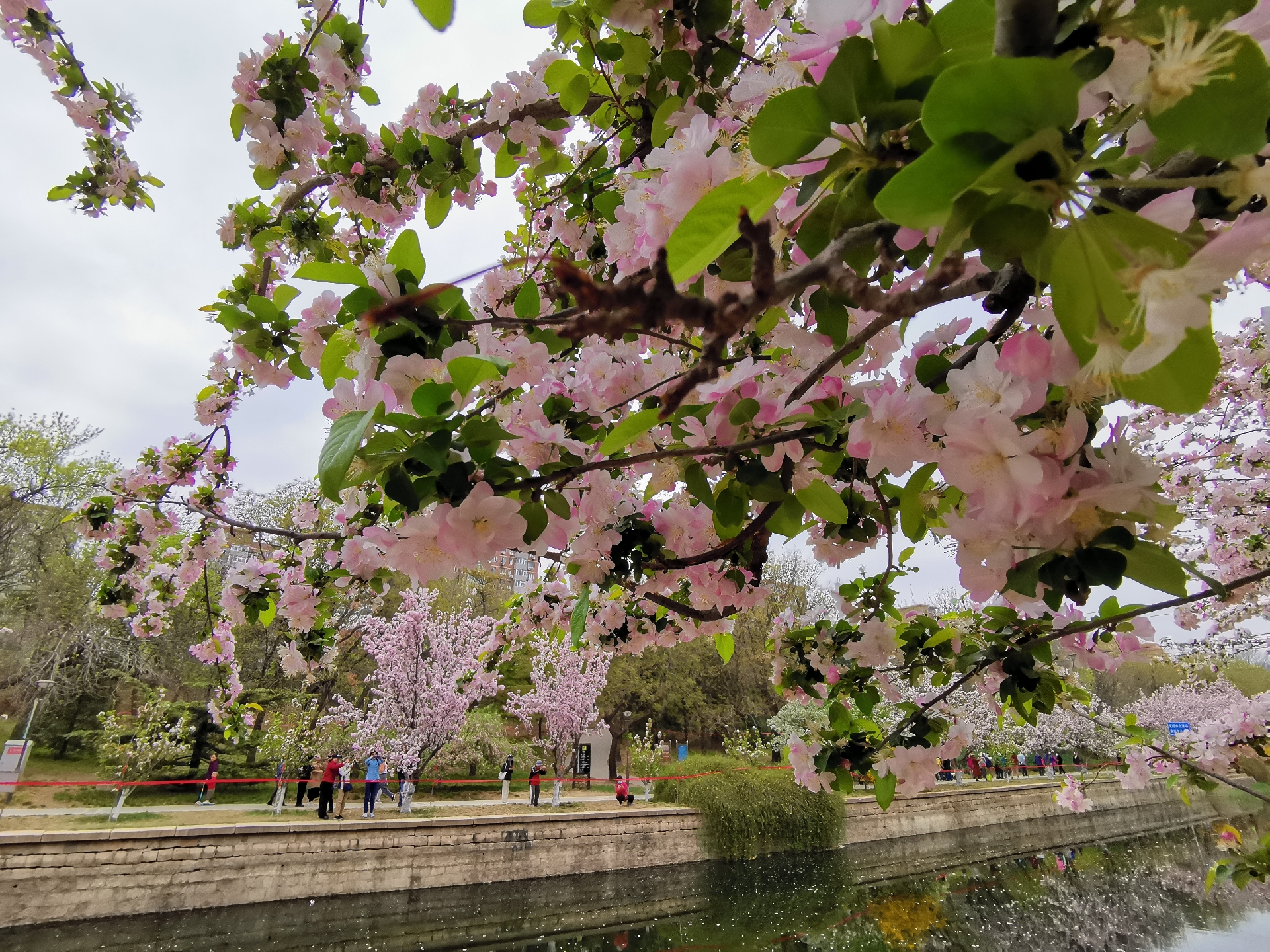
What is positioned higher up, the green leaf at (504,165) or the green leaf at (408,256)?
the green leaf at (504,165)

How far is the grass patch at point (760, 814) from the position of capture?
30.2ft

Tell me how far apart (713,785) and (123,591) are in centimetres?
869

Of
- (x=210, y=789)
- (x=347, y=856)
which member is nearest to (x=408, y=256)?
(x=347, y=856)

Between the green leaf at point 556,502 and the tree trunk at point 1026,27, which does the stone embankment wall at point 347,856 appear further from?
the tree trunk at point 1026,27

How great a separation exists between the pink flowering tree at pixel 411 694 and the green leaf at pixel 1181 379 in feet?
32.5

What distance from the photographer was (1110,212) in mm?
398

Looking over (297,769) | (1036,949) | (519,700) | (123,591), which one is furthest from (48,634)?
(1036,949)

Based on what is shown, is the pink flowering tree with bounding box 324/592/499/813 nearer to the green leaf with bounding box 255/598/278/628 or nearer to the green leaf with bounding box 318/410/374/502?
the green leaf with bounding box 255/598/278/628

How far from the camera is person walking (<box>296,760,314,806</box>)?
31.1 feet

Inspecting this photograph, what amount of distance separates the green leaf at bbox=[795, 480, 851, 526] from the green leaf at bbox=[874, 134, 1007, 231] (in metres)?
0.59

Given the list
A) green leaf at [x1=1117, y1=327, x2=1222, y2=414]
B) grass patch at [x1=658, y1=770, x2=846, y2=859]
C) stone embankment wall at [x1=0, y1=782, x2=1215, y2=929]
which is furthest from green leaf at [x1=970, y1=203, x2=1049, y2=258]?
grass patch at [x1=658, y1=770, x2=846, y2=859]

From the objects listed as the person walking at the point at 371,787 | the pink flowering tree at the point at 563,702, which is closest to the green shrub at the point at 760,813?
the pink flowering tree at the point at 563,702

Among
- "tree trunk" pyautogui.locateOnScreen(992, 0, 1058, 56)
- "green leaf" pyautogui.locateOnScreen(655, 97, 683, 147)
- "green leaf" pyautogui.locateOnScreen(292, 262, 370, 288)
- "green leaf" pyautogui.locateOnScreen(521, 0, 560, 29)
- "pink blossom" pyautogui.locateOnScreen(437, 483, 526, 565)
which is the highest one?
"green leaf" pyautogui.locateOnScreen(521, 0, 560, 29)

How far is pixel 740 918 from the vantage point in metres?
6.80
